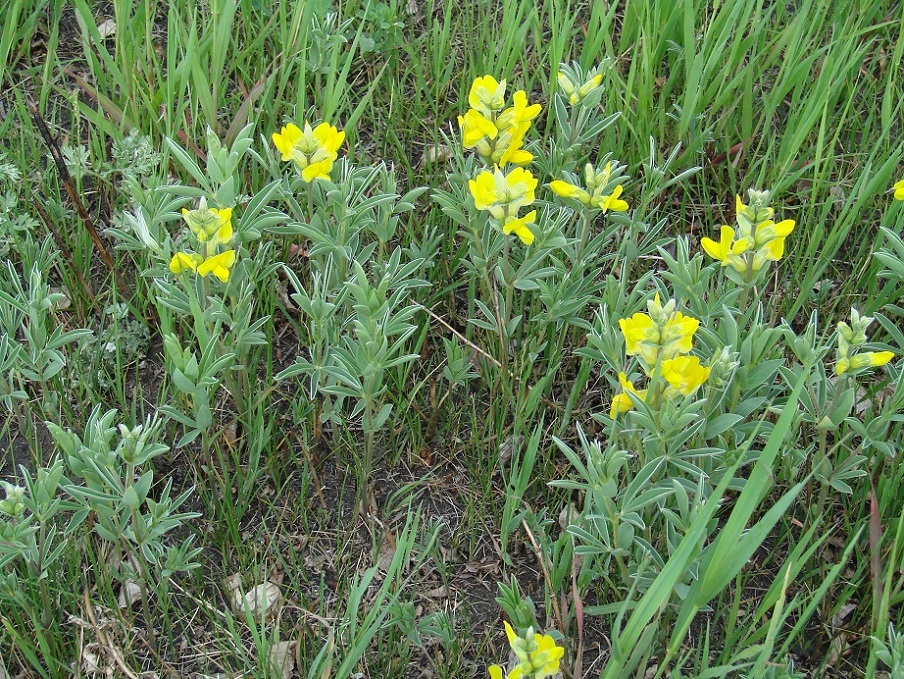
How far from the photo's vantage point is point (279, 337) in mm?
2791

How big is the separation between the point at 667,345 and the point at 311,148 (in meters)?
0.97

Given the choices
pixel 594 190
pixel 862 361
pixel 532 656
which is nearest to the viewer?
pixel 532 656

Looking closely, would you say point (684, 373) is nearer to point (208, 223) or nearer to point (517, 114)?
point (517, 114)

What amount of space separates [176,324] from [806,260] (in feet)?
6.29

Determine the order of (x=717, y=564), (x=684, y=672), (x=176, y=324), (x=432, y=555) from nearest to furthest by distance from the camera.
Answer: (x=717, y=564), (x=684, y=672), (x=432, y=555), (x=176, y=324)

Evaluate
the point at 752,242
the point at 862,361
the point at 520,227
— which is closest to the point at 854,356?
the point at 862,361

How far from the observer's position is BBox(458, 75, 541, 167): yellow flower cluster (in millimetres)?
2361

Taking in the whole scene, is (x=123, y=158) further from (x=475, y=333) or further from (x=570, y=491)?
(x=570, y=491)

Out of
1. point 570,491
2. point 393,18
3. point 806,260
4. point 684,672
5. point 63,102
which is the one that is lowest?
point 684,672

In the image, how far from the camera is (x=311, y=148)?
2.24 meters

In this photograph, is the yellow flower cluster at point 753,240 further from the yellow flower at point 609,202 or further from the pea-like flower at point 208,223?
the pea-like flower at point 208,223

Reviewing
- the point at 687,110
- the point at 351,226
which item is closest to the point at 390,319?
the point at 351,226

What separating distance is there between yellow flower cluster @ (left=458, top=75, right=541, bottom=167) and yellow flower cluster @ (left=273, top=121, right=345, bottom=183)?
0.35 metres

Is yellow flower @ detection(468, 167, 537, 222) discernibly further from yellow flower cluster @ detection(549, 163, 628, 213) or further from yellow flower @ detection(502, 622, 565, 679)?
yellow flower @ detection(502, 622, 565, 679)
